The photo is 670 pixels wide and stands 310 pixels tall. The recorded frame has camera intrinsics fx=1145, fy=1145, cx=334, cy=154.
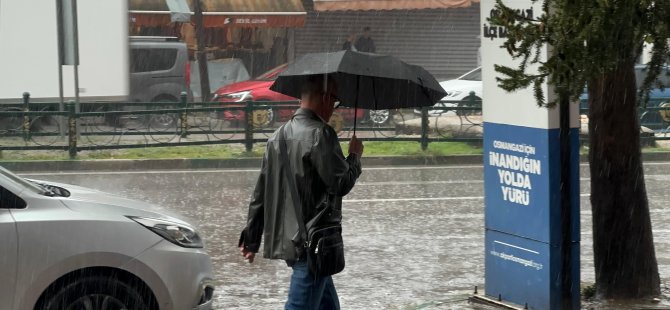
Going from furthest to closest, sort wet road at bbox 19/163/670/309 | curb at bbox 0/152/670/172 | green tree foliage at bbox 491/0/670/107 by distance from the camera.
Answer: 1. curb at bbox 0/152/670/172
2. wet road at bbox 19/163/670/309
3. green tree foliage at bbox 491/0/670/107

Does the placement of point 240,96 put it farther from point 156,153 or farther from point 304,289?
point 304,289

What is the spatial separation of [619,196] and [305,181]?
303cm

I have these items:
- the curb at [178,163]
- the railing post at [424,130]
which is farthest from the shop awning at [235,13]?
the railing post at [424,130]

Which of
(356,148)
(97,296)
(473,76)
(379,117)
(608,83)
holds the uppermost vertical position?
(608,83)

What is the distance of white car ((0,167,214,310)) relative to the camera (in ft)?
20.4

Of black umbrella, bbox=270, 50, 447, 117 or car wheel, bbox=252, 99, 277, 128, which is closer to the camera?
black umbrella, bbox=270, 50, 447, 117

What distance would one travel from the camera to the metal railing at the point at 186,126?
58.8ft

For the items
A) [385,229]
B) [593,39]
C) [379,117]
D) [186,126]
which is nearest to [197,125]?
[186,126]

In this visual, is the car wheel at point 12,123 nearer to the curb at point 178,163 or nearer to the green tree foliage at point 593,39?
the curb at point 178,163

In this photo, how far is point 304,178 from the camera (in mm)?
5379

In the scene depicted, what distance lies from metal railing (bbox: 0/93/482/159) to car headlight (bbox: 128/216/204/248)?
36.0ft

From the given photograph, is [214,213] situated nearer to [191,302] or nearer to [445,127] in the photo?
[191,302]

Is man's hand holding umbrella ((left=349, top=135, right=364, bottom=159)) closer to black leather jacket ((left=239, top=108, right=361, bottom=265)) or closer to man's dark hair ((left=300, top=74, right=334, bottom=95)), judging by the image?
black leather jacket ((left=239, top=108, right=361, bottom=265))

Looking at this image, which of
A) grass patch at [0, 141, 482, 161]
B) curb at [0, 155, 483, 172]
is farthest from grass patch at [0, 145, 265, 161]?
curb at [0, 155, 483, 172]
